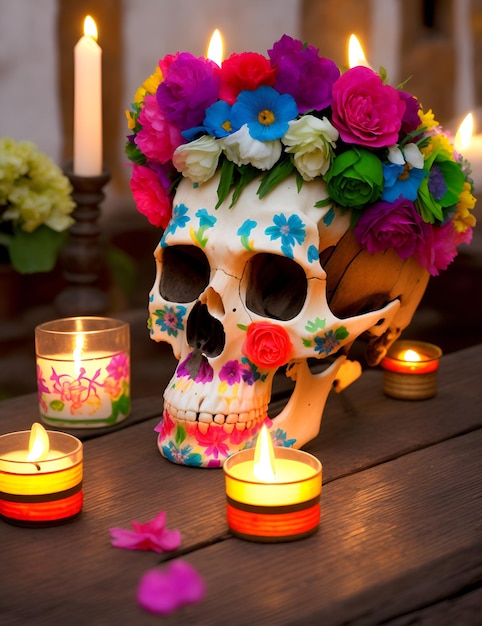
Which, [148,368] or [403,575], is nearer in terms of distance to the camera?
[403,575]

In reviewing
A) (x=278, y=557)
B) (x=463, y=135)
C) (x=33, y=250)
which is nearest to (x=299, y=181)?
(x=463, y=135)

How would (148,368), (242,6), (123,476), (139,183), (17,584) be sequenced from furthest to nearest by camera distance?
(242,6), (148,368), (139,183), (123,476), (17,584)

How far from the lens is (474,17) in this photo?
3176mm

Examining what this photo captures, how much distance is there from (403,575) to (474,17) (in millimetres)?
2534

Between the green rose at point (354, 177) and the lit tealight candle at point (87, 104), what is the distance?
63 centimetres

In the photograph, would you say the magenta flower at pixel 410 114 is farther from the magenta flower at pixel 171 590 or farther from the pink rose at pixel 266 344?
the magenta flower at pixel 171 590

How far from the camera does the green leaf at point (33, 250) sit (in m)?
2.05

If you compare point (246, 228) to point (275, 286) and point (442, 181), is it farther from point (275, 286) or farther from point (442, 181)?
point (442, 181)

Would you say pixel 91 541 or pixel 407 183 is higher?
pixel 407 183

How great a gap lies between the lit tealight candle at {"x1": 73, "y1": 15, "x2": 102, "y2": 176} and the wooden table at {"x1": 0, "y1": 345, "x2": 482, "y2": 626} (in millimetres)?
521

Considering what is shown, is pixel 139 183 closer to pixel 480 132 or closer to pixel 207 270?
pixel 207 270

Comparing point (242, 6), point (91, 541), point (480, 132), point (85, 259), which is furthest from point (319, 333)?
point (480, 132)

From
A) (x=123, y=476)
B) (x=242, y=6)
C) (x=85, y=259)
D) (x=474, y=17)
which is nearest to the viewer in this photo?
(x=123, y=476)

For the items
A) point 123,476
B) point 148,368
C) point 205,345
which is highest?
point 205,345
